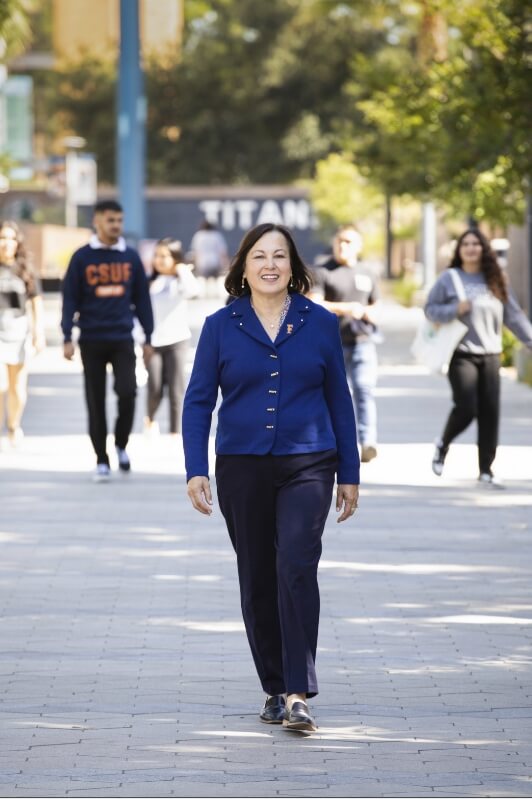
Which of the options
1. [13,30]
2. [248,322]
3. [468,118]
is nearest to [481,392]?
[248,322]

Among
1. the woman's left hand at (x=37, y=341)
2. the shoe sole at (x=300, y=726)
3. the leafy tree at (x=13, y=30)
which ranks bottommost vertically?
the shoe sole at (x=300, y=726)

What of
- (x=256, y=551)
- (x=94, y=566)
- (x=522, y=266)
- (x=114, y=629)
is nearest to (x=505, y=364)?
(x=522, y=266)

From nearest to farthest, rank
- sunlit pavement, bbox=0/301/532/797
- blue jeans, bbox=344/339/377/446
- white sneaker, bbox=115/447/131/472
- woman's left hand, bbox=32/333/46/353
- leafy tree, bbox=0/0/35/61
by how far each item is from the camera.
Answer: sunlit pavement, bbox=0/301/532/797
white sneaker, bbox=115/447/131/472
blue jeans, bbox=344/339/377/446
woman's left hand, bbox=32/333/46/353
leafy tree, bbox=0/0/35/61

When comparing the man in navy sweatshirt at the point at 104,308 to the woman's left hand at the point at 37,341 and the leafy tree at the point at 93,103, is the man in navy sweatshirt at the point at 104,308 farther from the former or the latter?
the leafy tree at the point at 93,103

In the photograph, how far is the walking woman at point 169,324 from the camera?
1575 cm

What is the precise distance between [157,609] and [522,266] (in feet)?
80.9

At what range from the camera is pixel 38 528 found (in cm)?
1119

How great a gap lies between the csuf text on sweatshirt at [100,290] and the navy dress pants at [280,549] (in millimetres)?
6657

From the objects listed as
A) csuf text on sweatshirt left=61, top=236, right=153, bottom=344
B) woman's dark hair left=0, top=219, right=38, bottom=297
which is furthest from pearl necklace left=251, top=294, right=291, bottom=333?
woman's dark hair left=0, top=219, right=38, bottom=297

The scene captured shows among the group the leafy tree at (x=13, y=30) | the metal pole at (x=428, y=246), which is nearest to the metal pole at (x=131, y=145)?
the leafy tree at (x=13, y=30)

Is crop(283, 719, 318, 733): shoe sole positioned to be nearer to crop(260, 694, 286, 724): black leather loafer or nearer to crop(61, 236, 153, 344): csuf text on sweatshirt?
crop(260, 694, 286, 724): black leather loafer

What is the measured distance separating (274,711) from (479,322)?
665 centimetres

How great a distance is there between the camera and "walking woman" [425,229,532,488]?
12.8 metres

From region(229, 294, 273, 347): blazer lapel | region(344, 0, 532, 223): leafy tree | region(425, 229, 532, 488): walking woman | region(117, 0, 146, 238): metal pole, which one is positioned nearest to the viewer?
region(229, 294, 273, 347): blazer lapel
